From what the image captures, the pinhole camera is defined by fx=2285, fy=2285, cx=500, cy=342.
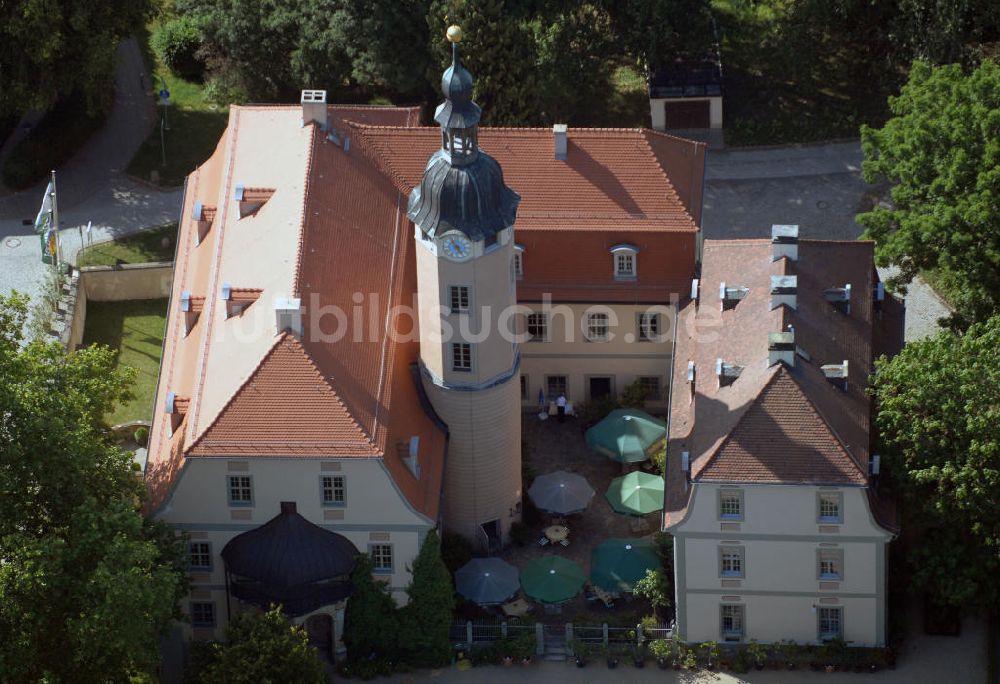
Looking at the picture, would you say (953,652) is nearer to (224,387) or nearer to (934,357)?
(934,357)

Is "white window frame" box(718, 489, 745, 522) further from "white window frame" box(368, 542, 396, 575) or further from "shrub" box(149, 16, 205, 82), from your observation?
"shrub" box(149, 16, 205, 82)

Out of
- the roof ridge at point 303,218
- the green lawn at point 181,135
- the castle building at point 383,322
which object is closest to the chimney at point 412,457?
the castle building at point 383,322

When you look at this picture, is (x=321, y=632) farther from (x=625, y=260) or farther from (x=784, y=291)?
(x=784, y=291)

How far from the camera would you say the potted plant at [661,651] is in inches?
3420

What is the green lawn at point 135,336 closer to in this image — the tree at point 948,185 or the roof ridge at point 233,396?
the roof ridge at point 233,396

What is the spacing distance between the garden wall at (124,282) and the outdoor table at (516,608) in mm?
27123

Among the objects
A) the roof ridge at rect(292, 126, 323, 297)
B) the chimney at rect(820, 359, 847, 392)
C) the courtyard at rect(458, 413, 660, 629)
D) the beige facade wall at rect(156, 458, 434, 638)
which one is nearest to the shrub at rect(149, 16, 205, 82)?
the roof ridge at rect(292, 126, 323, 297)

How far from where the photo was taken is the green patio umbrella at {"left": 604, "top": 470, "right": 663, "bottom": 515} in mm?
93062

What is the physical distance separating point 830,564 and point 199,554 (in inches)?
938

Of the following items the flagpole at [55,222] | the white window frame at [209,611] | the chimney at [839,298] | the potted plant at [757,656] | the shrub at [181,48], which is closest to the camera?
the potted plant at [757,656]

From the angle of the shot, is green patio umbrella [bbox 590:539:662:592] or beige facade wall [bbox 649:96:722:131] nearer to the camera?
green patio umbrella [bbox 590:539:662:592]

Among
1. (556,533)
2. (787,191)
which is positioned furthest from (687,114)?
(556,533)

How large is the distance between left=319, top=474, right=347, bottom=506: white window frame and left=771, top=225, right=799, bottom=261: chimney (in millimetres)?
20937

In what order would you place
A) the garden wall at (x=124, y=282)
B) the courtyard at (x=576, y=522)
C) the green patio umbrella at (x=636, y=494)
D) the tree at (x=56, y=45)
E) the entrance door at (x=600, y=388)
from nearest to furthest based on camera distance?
the courtyard at (x=576, y=522)
the green patio umbrella at (x=636, y=494)
the entrance door at (x=600, y=388)
the garden wall at (x=124, y=282)
the tree at (x=56, y=45)
